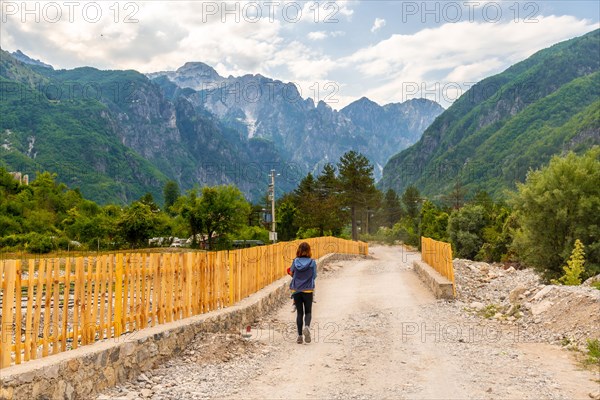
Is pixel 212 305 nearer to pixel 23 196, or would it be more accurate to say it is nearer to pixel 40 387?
pixel 40 387

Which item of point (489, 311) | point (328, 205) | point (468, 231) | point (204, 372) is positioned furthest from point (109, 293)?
point (328, 205)

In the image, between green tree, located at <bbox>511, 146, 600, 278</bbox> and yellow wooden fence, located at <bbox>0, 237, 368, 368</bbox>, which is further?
green tree, located at <bbox>511, 146, 600, 278</bbox>

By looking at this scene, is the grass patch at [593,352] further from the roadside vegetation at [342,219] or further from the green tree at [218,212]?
the green tree at [218,212]

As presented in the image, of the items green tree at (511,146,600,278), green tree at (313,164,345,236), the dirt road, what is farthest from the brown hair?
green tree at (313,164,345,236)

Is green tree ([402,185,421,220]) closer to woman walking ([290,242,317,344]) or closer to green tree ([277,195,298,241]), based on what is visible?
green tree ([277,195,298,241])

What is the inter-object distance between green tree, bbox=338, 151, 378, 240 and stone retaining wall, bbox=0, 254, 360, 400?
61.5 m

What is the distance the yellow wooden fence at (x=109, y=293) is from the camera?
510 cm

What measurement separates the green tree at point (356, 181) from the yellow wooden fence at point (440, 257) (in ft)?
145

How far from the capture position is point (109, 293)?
21.1 feet

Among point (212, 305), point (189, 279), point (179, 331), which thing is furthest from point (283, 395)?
point (212, 305)

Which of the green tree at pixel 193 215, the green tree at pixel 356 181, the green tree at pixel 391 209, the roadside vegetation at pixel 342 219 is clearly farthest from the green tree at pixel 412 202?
the green tree at pixel 193 215

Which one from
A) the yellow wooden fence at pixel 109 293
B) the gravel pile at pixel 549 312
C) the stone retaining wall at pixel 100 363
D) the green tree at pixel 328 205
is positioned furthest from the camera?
the green tree at pixel 328 205

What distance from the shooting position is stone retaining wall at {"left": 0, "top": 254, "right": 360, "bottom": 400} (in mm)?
4617

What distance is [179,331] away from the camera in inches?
297
